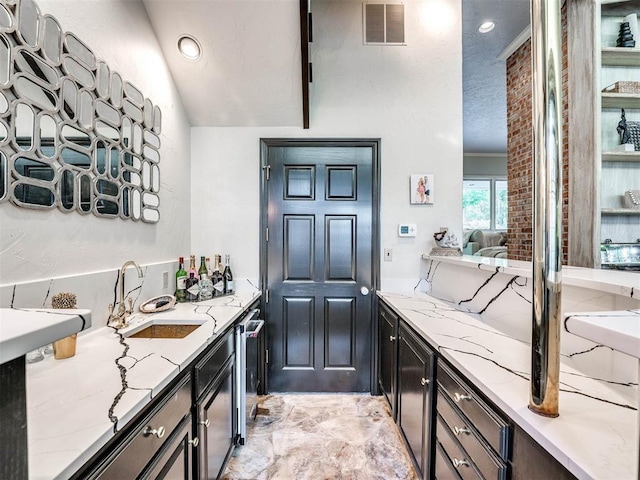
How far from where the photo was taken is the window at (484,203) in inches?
314

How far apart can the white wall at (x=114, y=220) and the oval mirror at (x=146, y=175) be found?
0.18 meters

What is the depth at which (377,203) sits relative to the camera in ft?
8.43

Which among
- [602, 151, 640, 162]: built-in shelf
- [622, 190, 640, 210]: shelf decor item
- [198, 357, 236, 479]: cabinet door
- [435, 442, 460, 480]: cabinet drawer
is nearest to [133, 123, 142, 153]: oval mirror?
[198, 357, 236, 479]: cabinet door

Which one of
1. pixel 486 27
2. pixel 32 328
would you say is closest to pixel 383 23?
pixel 486 27

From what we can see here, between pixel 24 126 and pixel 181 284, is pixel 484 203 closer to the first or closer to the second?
pixel 181 284

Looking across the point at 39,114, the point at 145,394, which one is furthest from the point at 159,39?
the point at 145,394

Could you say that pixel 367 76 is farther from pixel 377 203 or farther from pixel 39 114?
pixel 39 114

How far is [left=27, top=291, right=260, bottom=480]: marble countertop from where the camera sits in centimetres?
63

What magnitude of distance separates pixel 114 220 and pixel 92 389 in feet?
3.39

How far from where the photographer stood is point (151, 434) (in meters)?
0.90

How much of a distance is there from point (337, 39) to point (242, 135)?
1150 mm

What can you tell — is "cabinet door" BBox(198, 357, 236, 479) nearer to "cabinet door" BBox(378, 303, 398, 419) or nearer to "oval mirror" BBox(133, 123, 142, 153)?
"cabinet door" BBox(378, 303, 398, 419)

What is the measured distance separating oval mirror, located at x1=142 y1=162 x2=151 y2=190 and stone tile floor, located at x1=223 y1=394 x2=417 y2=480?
1.73 meters

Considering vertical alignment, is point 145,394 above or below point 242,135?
below
